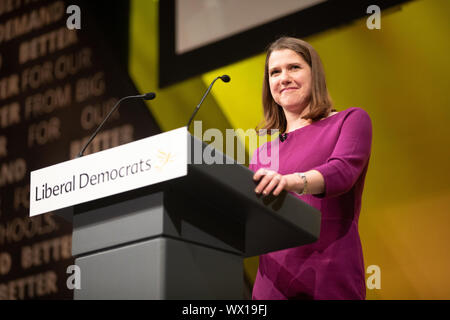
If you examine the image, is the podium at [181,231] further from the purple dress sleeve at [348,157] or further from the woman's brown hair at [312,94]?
the woman's brown hair at [312,94]

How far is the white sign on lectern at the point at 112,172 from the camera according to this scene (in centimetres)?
127

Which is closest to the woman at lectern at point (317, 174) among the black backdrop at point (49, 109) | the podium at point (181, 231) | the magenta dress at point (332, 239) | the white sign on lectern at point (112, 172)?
the magenta dress at point (332, 239)

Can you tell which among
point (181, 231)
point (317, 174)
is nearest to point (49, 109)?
point (317, 174)

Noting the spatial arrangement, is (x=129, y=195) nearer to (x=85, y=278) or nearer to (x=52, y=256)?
(x=85, y=278)

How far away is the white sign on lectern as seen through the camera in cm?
127

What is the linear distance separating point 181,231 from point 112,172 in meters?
0.20

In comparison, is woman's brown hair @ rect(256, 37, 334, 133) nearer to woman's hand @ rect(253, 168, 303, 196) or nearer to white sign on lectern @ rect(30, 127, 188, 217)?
woman's hand @ rect(253, 168, 303, 196)

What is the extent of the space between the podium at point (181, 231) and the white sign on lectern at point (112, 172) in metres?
0.02

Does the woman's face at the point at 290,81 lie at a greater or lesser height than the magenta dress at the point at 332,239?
greater

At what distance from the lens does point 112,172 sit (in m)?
1.37

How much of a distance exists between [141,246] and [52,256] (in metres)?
2.64

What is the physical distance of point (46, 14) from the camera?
14.2 feet

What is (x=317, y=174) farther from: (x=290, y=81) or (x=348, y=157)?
(x=290, y=81)

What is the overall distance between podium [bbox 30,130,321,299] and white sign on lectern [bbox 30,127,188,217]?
0.02 m
